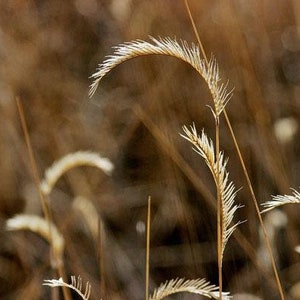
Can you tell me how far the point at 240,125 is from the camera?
1789 mm

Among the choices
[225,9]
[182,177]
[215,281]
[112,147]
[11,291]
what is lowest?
[215,281]

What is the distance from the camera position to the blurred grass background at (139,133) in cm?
153

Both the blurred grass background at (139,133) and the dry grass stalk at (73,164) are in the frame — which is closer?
the dry grass stalk at (73,164)

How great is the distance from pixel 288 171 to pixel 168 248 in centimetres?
31

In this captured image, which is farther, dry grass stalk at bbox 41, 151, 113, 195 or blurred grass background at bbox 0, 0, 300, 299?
blurred grass background at bbox 0, 0, 300, 299

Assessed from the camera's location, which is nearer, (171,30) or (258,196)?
(258,196)

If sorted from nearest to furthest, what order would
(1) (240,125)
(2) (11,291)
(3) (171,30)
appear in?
(2) (11,291) → (1) (240,125) → (3) (171,30)

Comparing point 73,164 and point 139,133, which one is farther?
point 139,133

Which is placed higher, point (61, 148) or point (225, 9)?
point (225, 9)

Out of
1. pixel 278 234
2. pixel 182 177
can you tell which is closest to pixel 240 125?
pixel 182 177

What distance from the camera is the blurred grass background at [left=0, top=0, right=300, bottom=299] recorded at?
5.00 feet

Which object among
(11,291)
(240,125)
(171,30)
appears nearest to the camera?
(11,291)

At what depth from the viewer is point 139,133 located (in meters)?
1.89

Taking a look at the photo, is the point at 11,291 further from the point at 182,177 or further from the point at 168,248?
the point at 182,177
